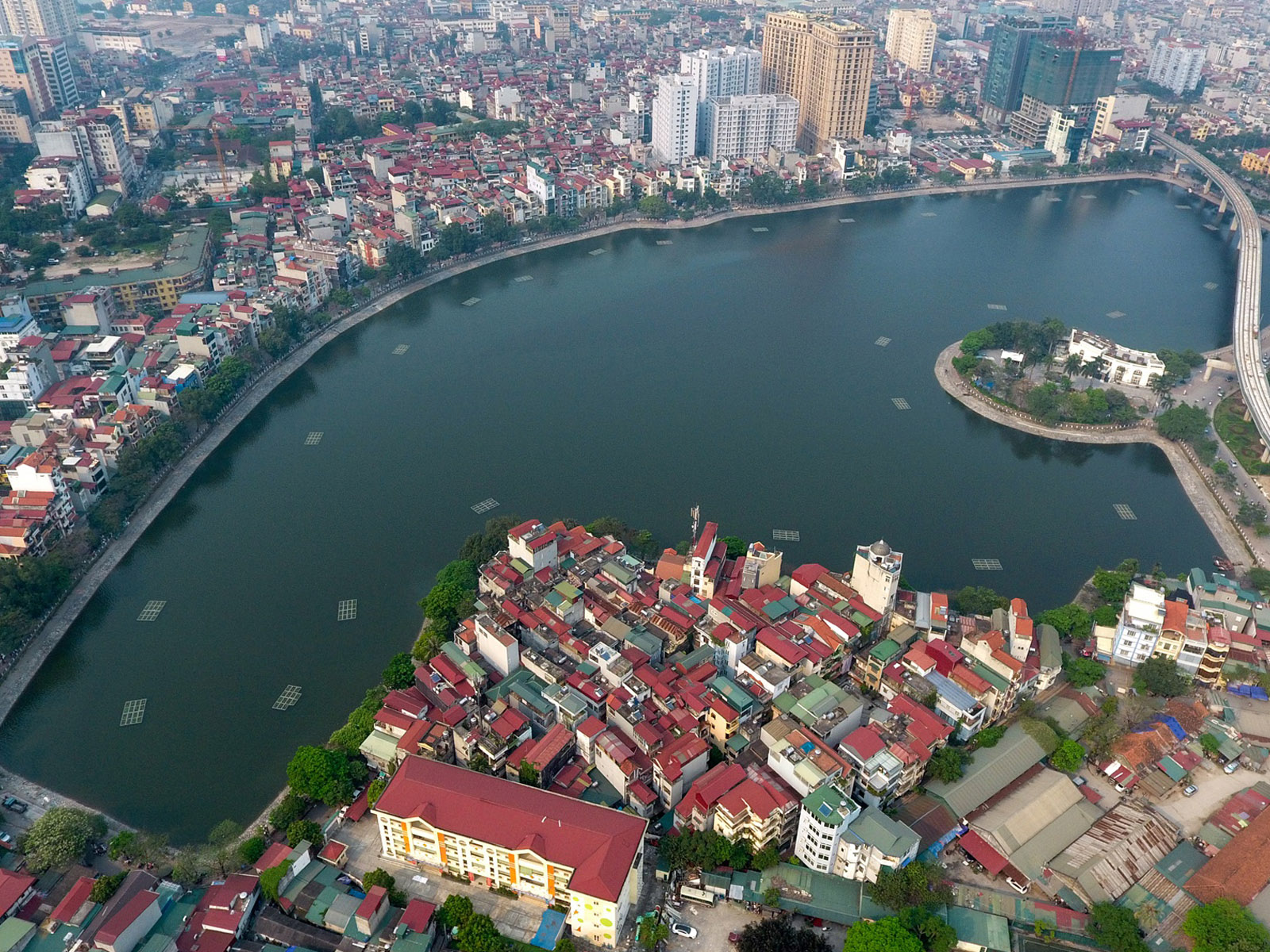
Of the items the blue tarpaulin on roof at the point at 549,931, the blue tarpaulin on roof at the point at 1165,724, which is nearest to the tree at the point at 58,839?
the blue tarpaulin on roof at the point at 549,931

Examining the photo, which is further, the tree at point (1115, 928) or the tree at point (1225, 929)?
the tree at point (1115, 928)

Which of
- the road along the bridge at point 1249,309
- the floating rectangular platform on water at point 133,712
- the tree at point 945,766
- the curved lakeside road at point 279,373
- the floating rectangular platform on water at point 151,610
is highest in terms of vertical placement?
the road along the bridge at point 1249,309

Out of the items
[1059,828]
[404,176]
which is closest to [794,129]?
[404,176]

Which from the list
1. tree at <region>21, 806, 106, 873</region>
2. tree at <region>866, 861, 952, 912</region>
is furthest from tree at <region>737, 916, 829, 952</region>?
tree at <region>21, 806, 106, 873</region>

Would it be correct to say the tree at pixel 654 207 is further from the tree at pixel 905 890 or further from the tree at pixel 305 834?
the tree at pixel 905 890

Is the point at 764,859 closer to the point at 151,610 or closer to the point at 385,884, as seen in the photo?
the point at 385,884

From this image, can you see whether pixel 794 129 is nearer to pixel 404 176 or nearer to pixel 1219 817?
pixel 404 176

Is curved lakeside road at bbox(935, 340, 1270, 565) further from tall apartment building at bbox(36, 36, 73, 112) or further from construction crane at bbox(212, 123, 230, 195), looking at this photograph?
tall apartment building at bbox(36, 36, 73, 112)
